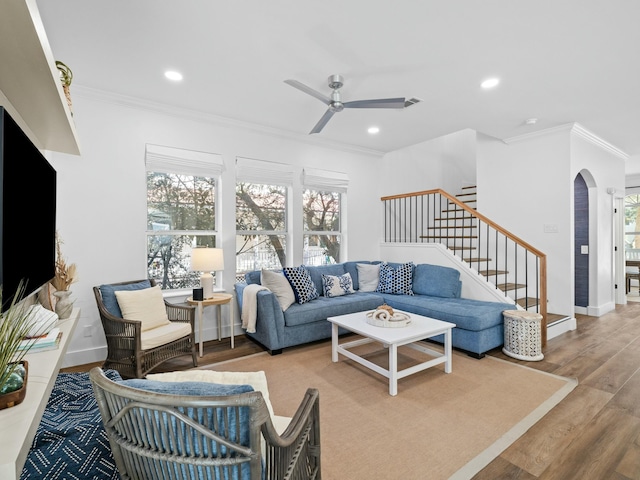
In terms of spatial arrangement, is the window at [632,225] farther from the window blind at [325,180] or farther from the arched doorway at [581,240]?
the window blind at [325,180]

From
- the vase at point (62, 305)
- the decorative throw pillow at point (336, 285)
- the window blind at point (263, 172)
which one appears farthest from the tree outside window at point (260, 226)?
the vase at point (62, 305)

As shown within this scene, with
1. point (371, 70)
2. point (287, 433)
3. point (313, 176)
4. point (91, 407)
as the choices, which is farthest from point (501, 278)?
point (91, 407)

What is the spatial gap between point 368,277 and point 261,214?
180 centimetres

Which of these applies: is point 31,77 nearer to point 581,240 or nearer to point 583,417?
point 583,417

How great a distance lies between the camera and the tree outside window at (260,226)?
446 centimetres

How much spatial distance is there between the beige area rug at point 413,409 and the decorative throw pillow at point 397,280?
1170 mm

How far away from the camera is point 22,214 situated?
152cm

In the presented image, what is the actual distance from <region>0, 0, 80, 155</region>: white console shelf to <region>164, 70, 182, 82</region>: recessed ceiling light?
113 cm

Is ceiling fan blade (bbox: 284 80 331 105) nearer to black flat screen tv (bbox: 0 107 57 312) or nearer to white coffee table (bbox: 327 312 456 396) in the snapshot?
black flat screen tv (bbox: 0 107 57 312)

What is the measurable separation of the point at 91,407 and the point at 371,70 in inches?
120

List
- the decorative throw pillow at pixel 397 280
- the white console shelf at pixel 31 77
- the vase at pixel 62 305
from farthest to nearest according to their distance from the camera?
the decorative throw pillow at pixel 397 280, the vase at pixel 62 305, the white console shelf at pixel 31 77

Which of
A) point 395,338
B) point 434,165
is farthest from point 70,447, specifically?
point 434,165

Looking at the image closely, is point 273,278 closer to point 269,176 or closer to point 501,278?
point 269,176

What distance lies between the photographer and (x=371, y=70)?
9.55 feet
